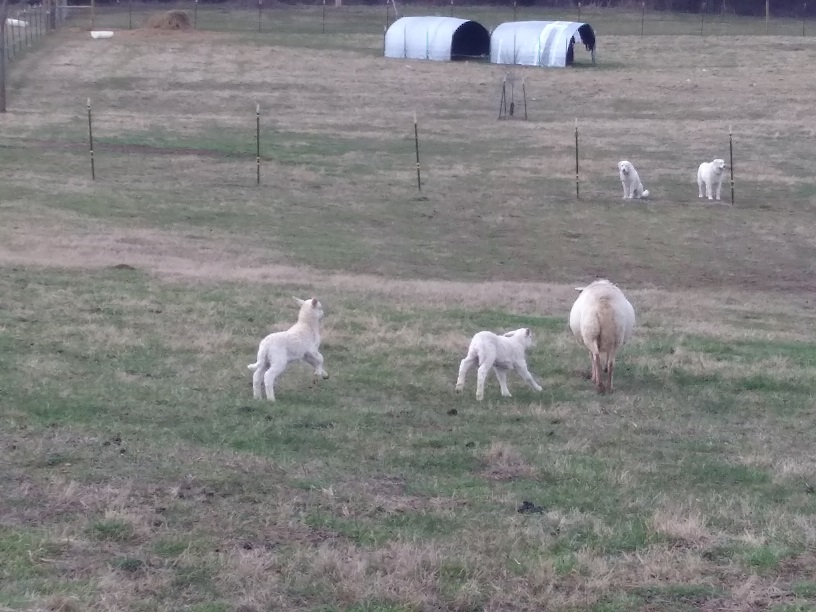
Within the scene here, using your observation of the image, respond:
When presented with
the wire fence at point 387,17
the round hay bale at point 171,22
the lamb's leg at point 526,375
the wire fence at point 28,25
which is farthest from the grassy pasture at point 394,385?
the wire fence at point 387,17

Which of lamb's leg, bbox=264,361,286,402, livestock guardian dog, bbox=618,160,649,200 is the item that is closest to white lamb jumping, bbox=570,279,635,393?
lamb's leg, bbox=264,361,286,402

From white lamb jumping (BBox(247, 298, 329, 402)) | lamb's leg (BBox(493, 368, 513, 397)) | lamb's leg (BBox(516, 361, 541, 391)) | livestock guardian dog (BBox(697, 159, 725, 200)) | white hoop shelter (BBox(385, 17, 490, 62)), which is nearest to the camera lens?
white lamb jumping (BBox(247, 298, 329, 402))

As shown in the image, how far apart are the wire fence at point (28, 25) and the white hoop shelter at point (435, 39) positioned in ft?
58.6

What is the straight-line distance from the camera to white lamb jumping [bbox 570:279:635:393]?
1174 cm

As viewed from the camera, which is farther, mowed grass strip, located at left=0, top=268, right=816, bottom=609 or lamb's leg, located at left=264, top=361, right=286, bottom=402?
lamb's leg, located at left=264, top=361, right=286, bottom=402

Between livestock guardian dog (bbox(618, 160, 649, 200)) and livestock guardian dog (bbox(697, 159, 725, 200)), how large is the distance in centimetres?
143

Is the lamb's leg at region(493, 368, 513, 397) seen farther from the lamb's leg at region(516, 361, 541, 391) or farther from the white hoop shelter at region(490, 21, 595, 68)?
the white hoop shelter at region(490, 21, 595, 68)

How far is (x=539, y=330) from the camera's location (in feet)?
48.9

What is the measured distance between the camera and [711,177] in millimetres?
29594

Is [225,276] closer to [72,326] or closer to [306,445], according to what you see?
[72,326]

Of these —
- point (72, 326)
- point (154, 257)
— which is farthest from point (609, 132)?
point (72, 326)

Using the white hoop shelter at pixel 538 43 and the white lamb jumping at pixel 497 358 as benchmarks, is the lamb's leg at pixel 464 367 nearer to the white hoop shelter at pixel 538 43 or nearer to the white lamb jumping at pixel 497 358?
the white lamb jumping at pixel 497 358

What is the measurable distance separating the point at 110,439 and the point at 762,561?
4.57 meters

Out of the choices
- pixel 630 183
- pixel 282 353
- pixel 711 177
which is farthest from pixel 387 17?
pixel 282 353
